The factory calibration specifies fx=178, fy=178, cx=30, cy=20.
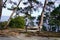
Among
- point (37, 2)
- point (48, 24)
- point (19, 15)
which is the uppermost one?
point (37, 2)

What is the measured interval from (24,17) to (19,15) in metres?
0.58

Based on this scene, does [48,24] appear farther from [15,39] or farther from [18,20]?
[15,39]

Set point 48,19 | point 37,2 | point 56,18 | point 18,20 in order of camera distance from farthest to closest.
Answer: point 48,19
point 56,18
point 18,20
point 37,2

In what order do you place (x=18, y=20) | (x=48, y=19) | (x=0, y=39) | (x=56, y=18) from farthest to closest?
1. (x=48, y=19)
2. (x=56, y=18)
3. (x=18, y=20)
4. (x=0, y=39)

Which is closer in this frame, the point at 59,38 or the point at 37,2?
the point at 59,38

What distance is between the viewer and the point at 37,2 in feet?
49.7

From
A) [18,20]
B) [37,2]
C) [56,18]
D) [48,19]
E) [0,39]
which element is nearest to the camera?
[0,39]

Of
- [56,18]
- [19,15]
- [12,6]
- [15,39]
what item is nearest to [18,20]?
[19,15]

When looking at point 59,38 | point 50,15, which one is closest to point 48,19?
point 50,15

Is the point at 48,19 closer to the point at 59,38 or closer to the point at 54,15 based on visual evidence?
the point at 54,15

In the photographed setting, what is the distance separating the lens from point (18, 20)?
1791 cm

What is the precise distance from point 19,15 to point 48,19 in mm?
5366

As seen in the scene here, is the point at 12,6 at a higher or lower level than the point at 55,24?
higher

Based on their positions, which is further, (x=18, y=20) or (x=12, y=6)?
(x=18, y=20)
